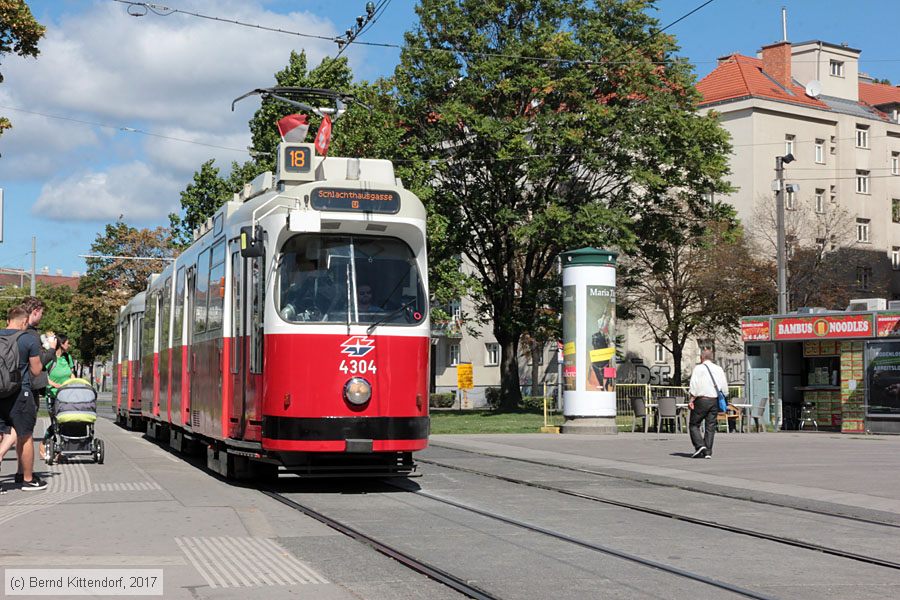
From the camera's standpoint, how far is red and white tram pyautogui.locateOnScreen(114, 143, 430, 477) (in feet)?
42.9

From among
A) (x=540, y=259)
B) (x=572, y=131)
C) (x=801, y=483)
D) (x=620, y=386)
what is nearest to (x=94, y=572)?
(x=801, y=483)

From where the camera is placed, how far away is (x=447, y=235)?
44125mm

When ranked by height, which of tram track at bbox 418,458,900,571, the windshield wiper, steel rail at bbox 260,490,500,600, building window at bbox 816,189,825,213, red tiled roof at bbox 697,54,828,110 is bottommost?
tram track at bbox 418,458,900,571

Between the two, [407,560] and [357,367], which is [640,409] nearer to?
[357,367]

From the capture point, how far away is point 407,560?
8.70m

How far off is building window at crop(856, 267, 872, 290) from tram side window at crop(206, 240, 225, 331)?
57.1 m

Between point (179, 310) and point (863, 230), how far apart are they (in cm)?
5971

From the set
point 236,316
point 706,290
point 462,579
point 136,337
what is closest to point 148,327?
point 136,337

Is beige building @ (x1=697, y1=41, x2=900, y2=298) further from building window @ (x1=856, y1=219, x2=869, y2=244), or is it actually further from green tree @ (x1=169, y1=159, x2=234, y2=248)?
green tree @ (x1=169, y1=159, x2=234, y2=248)

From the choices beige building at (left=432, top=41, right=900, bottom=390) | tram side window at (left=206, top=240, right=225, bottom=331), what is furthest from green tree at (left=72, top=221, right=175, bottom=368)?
tram side window at (left=206, top=240, right=225, bottom=331)

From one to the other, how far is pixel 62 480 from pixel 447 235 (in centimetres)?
3001

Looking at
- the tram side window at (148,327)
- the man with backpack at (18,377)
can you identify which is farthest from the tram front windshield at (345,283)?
the tram side window at (148,327)

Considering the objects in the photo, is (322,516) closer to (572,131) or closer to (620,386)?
(620,386)

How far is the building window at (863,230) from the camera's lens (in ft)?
234
